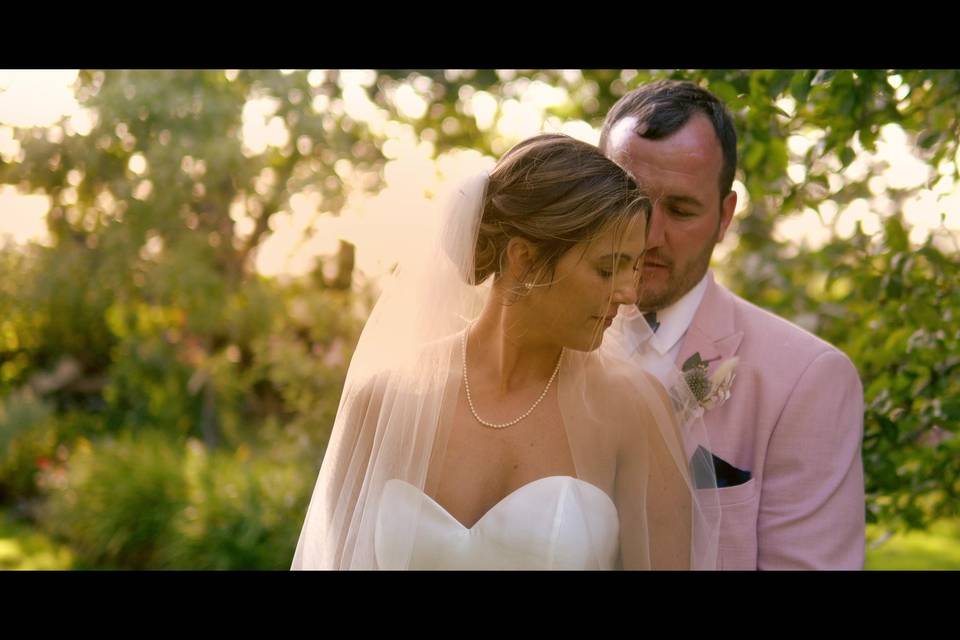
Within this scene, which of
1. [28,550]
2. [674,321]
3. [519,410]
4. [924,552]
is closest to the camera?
[519,410]

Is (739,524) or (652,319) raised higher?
(652,319)

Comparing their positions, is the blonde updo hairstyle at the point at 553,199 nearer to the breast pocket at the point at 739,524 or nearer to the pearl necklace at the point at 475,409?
the pearl necklace at the point at 475,409

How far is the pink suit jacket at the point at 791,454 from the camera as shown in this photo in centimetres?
251

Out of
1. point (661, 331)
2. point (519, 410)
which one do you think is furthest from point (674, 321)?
point (519, 410)

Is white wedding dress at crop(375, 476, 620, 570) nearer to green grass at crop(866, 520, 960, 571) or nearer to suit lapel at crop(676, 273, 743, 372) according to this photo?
suit lapel at crop(676, 273, 743, 372)

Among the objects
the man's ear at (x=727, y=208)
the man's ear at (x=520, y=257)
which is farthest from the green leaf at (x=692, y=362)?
the man's ear at (x=520, y=257)

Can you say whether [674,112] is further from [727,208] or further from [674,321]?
[674,321]

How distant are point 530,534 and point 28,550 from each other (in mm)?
7110

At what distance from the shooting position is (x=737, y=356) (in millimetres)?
2723

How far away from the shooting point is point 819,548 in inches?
97.5
